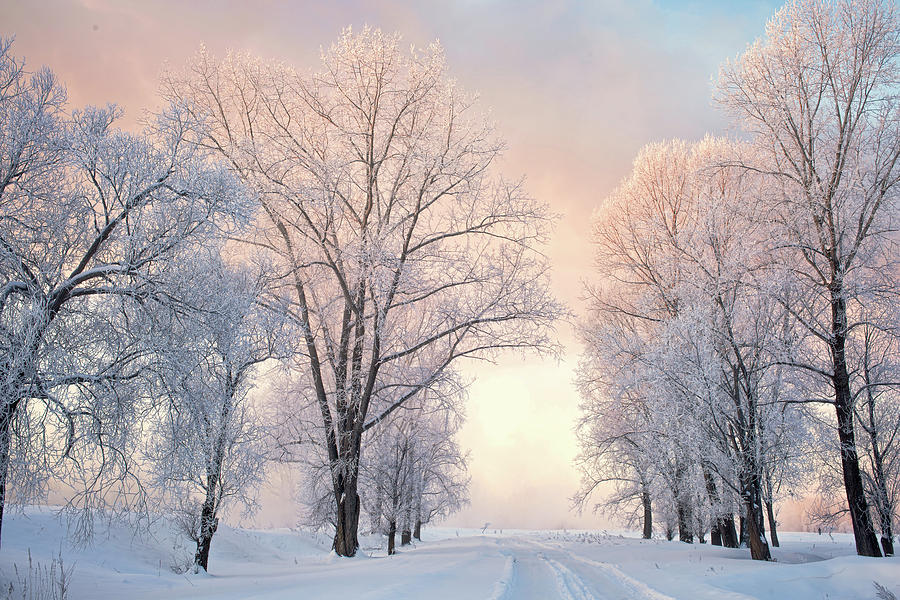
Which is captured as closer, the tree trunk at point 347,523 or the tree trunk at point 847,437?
the tree trunk at point 847,437

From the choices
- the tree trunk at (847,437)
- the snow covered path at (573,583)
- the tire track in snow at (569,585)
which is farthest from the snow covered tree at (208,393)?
the tree trunk at (847,437)

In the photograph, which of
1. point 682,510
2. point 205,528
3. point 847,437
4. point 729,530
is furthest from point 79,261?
point 682,510

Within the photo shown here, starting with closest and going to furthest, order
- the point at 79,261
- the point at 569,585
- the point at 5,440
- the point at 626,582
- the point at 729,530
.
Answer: the point at 5,440, the point at 79,261, the point at 569,585, the point at 626,582, the point at 729,530

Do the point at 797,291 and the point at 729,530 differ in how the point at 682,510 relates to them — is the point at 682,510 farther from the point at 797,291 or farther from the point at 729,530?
the point at 797,291

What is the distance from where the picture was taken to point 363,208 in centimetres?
1554

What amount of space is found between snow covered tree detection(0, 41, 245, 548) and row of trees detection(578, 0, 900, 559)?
11.1 metres

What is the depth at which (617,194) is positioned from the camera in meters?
20.6

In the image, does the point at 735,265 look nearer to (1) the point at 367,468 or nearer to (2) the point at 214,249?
(2) the point at 214,249

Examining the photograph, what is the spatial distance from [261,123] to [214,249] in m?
7.63

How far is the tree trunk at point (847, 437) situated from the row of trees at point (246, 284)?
21.3ft

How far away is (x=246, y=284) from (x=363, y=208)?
15.8ft

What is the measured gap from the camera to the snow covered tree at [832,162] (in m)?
12.1

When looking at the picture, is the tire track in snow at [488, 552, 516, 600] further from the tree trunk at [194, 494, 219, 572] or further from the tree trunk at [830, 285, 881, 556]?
the tree trunk at [830, 285, 881, 556]

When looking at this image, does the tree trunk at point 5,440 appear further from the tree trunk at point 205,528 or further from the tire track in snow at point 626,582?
the tire track in snow at point 626,582
